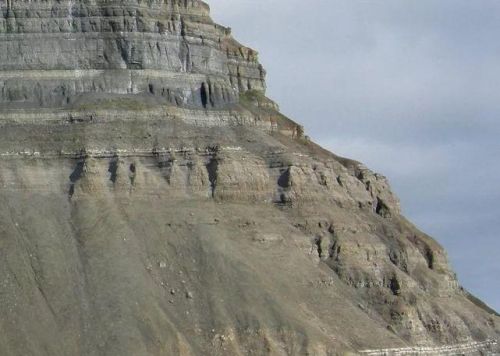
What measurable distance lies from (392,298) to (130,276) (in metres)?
25.0

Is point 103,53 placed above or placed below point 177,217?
above

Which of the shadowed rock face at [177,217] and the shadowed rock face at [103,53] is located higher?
the shadowed rock face at [103,53]

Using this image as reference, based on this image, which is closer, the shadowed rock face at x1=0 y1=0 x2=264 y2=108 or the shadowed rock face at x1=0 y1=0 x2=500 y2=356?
the shadowed rock face at x1=0 y1=0 x2=500 y2=356

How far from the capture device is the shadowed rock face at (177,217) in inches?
4643

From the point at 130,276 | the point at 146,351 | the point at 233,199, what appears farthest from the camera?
the point at 233,199

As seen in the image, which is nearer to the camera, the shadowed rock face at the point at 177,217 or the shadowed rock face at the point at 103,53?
the shadowed rock face at the point at 177,217

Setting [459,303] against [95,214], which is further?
[459,303]

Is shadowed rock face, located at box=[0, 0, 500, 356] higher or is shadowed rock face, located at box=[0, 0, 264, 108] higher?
shadowed rock face, located at box=[0, 0, 264, 108]

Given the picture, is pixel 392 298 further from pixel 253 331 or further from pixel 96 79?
pixel 96 79

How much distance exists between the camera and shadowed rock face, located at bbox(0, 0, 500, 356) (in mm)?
117938

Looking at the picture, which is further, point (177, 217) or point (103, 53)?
point (103, 53)

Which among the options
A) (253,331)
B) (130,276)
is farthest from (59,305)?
(253,331)

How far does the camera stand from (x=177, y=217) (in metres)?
128

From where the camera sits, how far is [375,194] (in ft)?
490
